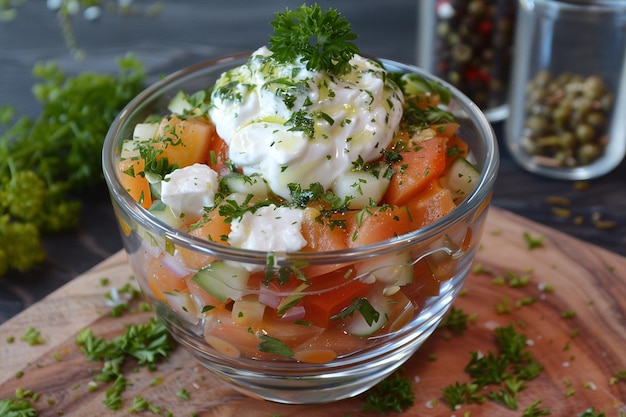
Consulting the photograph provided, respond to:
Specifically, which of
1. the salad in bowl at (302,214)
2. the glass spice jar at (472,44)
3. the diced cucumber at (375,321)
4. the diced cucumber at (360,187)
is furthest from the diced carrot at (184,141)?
the glass spice jar at (472,44)

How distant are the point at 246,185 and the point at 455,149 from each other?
61cm

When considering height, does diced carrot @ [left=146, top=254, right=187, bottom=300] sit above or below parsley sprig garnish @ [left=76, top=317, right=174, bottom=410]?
above

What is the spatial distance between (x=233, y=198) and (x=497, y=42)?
2.26 m

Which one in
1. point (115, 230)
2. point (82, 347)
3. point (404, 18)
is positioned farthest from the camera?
point (404, 18)

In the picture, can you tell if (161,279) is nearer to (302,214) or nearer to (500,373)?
(302,214)

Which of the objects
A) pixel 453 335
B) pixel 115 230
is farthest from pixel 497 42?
pixel 115 230

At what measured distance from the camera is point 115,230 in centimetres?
304

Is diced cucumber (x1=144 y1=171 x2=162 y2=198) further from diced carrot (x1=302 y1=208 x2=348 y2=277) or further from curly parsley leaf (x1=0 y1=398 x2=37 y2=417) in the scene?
curly parsley leaf (x1=0 y1=398 x2=37 y2=417)

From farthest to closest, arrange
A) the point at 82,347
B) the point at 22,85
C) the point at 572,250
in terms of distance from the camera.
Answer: the point at 22,85
the point at 572,250
the point at 82,347

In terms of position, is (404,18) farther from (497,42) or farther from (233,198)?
(233,198)

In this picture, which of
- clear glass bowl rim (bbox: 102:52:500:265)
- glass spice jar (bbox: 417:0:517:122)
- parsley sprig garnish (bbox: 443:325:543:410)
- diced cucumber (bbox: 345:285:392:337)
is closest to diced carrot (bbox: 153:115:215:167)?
clear glass bowl rim (bbox: 102:52:500:265)

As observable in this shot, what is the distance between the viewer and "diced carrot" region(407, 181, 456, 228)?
5.95 feet

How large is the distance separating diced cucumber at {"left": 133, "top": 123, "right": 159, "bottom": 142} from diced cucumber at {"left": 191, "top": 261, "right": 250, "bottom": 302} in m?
0.59

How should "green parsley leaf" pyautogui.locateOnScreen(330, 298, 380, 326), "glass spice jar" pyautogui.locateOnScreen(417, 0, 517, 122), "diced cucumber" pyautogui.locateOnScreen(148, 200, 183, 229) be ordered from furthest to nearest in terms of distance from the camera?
"glass spice jar" pyautogui.locateOnScreen(417, 0, 517, 122), "diced cucumber" pyautogui.locateOnScreen(148, 200, 183, 229), "green parsley leaf" pyautogui.locateOnScreen(330, 298, 380, 326)
